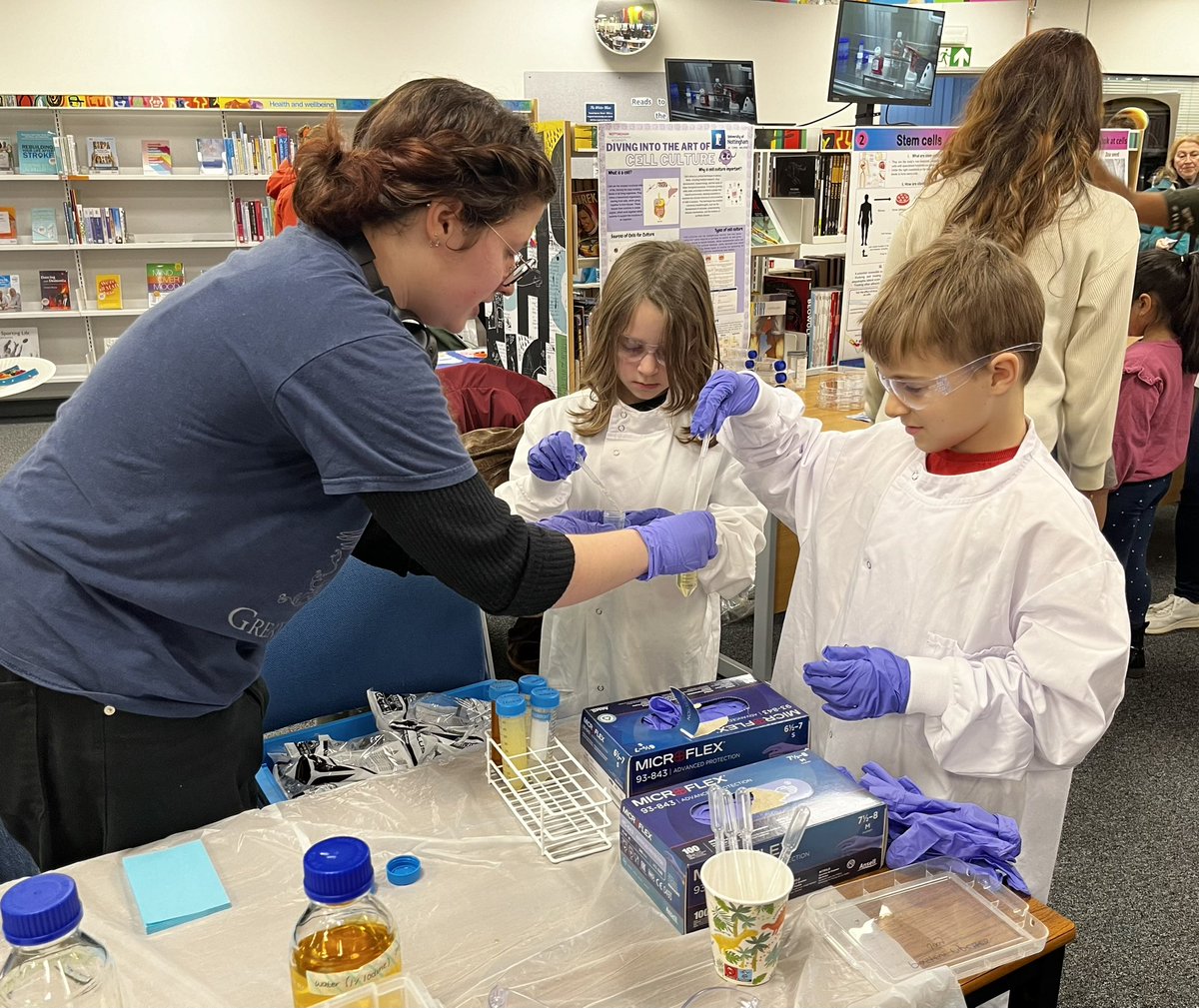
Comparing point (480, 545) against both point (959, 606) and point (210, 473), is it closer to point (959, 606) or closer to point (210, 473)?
point (210, 473)

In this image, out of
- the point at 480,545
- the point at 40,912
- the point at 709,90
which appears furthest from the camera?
the point at 709,90

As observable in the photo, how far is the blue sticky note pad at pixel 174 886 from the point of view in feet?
3.35

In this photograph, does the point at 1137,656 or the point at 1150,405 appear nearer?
the point at 1150,405

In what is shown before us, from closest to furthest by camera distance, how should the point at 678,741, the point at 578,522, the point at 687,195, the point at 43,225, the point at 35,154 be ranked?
the point at 678,741 < the point at 578,522 < the point at 687,195 < the point at 35,154 < the point at 43,225

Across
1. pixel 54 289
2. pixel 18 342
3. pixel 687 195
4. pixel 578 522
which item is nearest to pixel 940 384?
pixel 578 522

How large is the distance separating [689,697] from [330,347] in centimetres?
66

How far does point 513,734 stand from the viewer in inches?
50.7

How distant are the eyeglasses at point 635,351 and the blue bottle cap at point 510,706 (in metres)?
0.85

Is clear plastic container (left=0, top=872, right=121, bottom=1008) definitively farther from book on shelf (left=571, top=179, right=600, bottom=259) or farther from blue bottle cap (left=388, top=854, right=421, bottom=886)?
book on shelf (left=571, top=179, right=600, bottom=259)

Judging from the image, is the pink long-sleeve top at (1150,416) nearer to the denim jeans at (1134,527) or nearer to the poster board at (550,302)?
the denim jeans at (1134,527)

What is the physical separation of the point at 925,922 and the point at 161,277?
7.58 m

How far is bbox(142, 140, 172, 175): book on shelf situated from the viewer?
703 centimetres

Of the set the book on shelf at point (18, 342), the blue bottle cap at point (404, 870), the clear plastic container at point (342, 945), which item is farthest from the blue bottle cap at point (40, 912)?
the book on shelf at point (18, 342)

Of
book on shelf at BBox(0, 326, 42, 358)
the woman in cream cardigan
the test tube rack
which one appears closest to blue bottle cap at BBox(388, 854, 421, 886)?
the test tube rack
